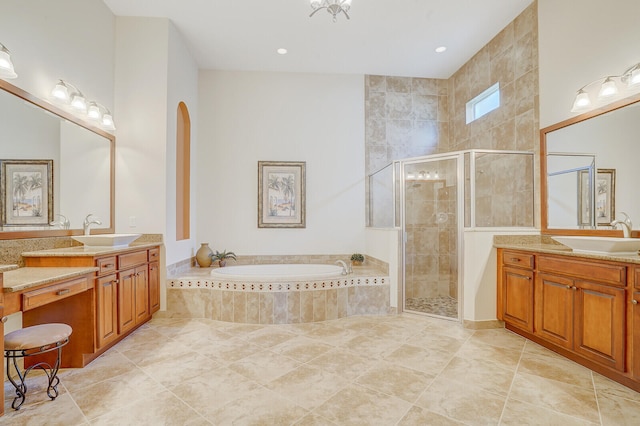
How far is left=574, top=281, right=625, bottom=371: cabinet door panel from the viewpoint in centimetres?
202

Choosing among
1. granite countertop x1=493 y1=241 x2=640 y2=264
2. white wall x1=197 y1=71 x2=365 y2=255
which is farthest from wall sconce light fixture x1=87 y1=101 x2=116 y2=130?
granite countertop x1=493 y1=241 x2=640 y2=264

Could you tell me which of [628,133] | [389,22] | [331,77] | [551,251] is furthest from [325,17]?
[551,251]

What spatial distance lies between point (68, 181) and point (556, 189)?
4.75 meters

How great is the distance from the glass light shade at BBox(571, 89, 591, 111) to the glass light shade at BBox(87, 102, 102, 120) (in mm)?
4627

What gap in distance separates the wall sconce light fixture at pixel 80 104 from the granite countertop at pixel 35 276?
1.53 metres

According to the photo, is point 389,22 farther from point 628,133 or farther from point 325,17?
point 628,133

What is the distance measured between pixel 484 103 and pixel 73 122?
4.98 metres

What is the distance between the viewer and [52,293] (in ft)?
6.38

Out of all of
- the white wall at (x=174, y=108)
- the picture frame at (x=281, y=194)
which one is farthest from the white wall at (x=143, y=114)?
the picture frame at (x=281, y=194)

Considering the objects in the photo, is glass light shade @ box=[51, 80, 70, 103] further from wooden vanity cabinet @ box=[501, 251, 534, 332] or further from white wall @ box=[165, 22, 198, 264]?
wooden vanity cabinet @ box=[501, 251, 534, 332]

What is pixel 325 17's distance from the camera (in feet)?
11.1

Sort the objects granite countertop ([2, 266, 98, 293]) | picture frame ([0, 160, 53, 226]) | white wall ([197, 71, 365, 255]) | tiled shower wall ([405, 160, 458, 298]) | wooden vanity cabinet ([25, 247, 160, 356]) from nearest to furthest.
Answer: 1. granite countertop ([2, 266, 98, 293])
2. picture frame ([0, 160, 53, 226])
3. wooden vanity cabinet ([25, 247, 160, 356])
4. tiled shower wall ([405, 160, 458, 298])
5. white wall ([197, 71, 365, 255])

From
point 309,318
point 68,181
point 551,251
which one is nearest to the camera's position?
point 551,251

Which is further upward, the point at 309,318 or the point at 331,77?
the point at 331,77
